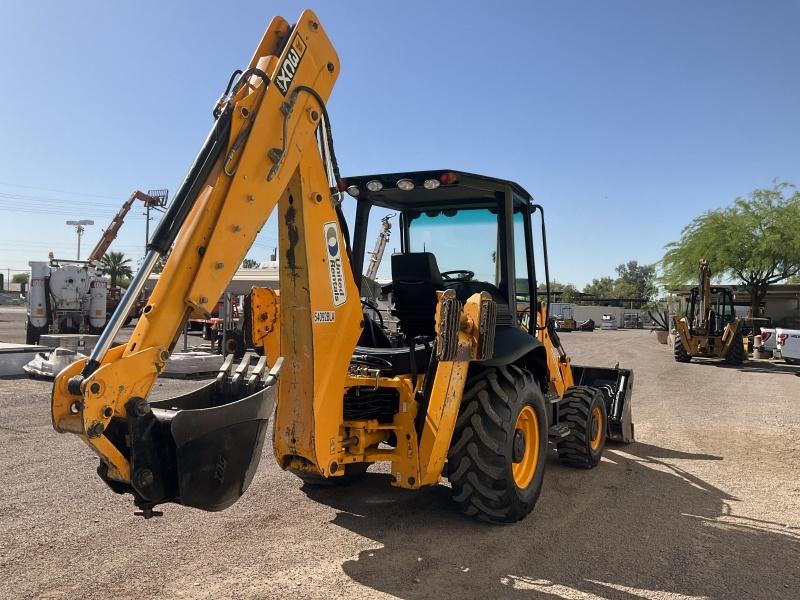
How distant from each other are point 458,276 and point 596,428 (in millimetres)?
2502

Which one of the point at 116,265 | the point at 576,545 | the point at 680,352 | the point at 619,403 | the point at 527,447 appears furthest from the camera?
the point at 116,265

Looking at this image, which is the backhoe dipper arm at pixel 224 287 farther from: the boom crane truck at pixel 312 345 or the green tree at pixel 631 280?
the green tree at pixel 631 280

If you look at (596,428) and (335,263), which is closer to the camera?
(335,263)

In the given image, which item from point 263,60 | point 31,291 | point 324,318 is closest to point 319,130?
point 263,60

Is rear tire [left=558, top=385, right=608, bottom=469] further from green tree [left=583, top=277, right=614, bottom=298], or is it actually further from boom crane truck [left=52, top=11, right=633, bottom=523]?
green tree [left=583, top=277, right=614, bottom=298]

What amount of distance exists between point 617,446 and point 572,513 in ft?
9.49

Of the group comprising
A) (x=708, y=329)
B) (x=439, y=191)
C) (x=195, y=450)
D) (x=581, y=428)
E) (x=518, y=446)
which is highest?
(x=439, y=191)

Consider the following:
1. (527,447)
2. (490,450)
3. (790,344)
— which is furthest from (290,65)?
(790,344)

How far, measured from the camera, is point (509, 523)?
14.8 ft

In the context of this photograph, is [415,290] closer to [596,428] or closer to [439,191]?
[439,191]

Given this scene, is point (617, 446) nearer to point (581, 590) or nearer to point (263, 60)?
point (581, 590)

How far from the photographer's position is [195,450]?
2979mm

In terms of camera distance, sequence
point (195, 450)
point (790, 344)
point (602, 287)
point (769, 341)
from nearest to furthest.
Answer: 1. point (195, 450)
2. point (790, 344)
3. point (769, 341)
4. point (602, 287)

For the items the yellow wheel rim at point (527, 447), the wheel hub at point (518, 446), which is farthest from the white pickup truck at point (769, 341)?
the wheel hub at point (518, 446)
